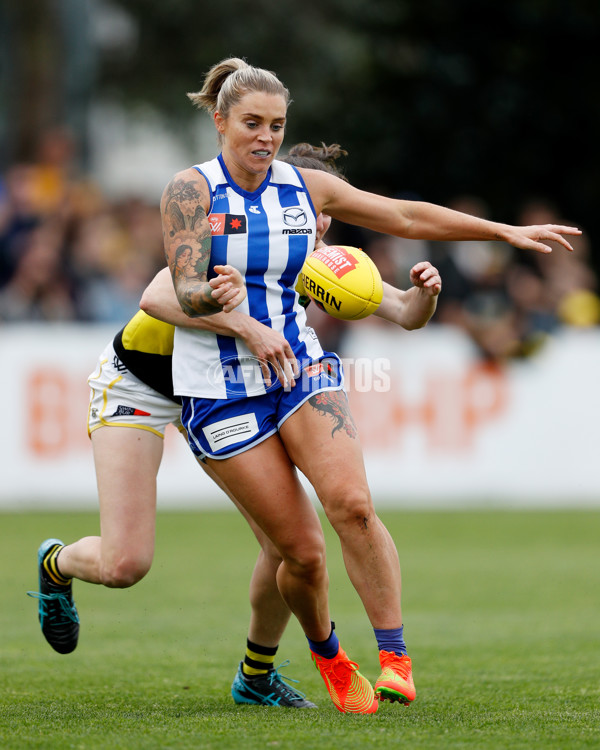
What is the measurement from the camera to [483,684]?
620 centimetres

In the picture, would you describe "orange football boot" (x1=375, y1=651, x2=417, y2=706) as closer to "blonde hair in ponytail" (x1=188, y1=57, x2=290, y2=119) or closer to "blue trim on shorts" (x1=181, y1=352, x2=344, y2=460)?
"blue trim on shorts" (x1=181, y1=352, x2=344, y2=460)

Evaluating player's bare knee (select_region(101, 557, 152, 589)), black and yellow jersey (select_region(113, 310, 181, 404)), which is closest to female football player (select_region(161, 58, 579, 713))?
black and yellow jersey (select_region(113, 310, 181, 404))

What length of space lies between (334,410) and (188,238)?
3.06 ft

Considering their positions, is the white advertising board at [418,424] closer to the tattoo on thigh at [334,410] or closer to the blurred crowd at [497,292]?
the blurred crowd at [497,292]

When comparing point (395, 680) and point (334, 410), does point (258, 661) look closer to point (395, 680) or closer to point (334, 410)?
point (395, 680)

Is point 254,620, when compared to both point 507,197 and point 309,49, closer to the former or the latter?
point 507,197

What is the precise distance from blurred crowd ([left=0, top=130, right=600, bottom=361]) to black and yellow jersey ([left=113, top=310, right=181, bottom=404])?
286 inches

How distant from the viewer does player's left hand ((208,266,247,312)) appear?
5.10 m

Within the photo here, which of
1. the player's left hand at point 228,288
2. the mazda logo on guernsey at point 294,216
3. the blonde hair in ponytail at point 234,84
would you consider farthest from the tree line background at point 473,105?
the player's left hand at point 228,288

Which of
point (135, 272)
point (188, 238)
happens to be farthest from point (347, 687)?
point (135, 272)

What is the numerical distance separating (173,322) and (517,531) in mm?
7878

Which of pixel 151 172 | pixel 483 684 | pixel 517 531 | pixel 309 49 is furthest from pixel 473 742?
pixel 151 172

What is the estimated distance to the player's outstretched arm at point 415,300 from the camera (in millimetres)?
5652

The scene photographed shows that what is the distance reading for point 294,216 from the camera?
556 centimetres
